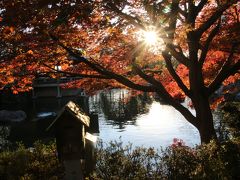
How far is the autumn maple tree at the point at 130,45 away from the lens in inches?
310

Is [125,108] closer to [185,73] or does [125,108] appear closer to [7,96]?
[7,96]

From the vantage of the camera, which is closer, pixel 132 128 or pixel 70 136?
pixel 70 136

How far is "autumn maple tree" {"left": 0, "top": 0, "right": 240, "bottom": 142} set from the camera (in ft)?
25.9

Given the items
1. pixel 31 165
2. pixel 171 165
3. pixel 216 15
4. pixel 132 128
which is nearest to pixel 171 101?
pixel 216 15

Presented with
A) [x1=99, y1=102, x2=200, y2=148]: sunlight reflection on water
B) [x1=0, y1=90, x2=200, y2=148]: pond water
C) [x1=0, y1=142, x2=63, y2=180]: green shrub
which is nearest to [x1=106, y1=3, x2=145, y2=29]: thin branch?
[x1=0, y1=142, x2=63, y2=180]: green shrub

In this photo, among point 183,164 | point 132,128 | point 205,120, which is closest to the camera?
point 183,164

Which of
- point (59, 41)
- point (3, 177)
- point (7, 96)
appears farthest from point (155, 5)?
point (7, 96)

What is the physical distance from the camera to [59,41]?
881cm

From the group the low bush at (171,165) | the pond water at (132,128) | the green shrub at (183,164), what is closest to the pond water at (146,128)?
the pond water at (132,128)

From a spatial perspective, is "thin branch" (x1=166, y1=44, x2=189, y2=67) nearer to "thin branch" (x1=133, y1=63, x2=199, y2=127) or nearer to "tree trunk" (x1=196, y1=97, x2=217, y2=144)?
"thin branch" (x1=133, y1=63, x2=199, y2=127)

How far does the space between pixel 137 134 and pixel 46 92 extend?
39.2m

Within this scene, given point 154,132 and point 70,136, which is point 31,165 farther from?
point 154,132

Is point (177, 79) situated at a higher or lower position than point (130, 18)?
lower

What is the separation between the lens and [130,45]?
10.6 metres
